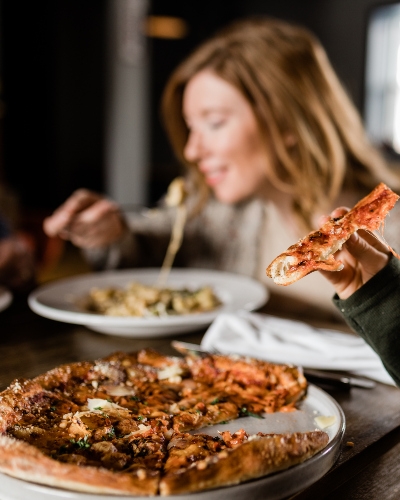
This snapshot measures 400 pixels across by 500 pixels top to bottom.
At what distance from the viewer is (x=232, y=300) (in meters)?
1.73

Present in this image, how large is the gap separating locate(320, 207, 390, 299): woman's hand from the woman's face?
1.17m

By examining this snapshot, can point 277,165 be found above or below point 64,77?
below

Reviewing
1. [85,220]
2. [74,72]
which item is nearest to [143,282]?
[85,220]

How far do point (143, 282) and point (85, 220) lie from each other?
0.31m

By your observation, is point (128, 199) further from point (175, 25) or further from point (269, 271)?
point (269, 271)

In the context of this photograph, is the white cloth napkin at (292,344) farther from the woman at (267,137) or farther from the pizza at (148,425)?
the woman at (267,137)

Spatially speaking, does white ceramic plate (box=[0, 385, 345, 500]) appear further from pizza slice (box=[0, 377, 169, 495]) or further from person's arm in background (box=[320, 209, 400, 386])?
person's arm in background (box=[320, 209, 400, 386])

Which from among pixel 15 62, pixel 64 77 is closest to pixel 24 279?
pixel 64 77

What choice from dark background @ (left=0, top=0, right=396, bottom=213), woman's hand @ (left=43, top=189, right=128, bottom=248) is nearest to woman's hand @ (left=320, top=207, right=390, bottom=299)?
woman's hand @ (left=43, top=189, right=128, bottom=248)

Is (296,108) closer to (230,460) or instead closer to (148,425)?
(148,425)

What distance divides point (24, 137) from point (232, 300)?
7650 millimetres

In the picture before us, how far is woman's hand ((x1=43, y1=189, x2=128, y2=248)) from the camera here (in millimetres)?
1956

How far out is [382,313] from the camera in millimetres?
938

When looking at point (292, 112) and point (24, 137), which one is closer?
point (292, 112)
